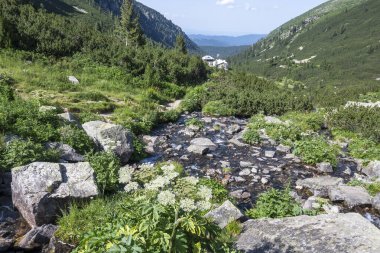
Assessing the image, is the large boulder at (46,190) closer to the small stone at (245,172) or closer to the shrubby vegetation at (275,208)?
the shrubby vegetation at (275,208)

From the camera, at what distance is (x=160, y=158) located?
1475 centimetres

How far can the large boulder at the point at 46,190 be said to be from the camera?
821 centimetres

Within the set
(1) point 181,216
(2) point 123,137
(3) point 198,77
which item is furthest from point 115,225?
(3) point 198,77

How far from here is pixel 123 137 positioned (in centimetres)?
1373

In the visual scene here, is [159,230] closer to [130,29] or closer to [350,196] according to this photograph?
[350,196]

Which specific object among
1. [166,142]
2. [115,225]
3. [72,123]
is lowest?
[166,142]

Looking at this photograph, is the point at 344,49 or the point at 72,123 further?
the point at 344,49

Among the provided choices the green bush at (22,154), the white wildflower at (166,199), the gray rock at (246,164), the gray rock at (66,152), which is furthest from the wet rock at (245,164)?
the white wildflower at (166,199)

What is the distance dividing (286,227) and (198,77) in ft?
90.8

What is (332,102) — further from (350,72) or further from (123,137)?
(350,72)

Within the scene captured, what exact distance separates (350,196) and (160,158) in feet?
24.5

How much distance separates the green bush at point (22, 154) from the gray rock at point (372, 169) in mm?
12106

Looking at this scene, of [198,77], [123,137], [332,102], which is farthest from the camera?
[198,77]

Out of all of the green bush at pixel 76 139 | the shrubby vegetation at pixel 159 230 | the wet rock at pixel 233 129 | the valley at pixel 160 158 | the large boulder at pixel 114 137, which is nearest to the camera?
the shrubby vegetation at pixel 159 230
